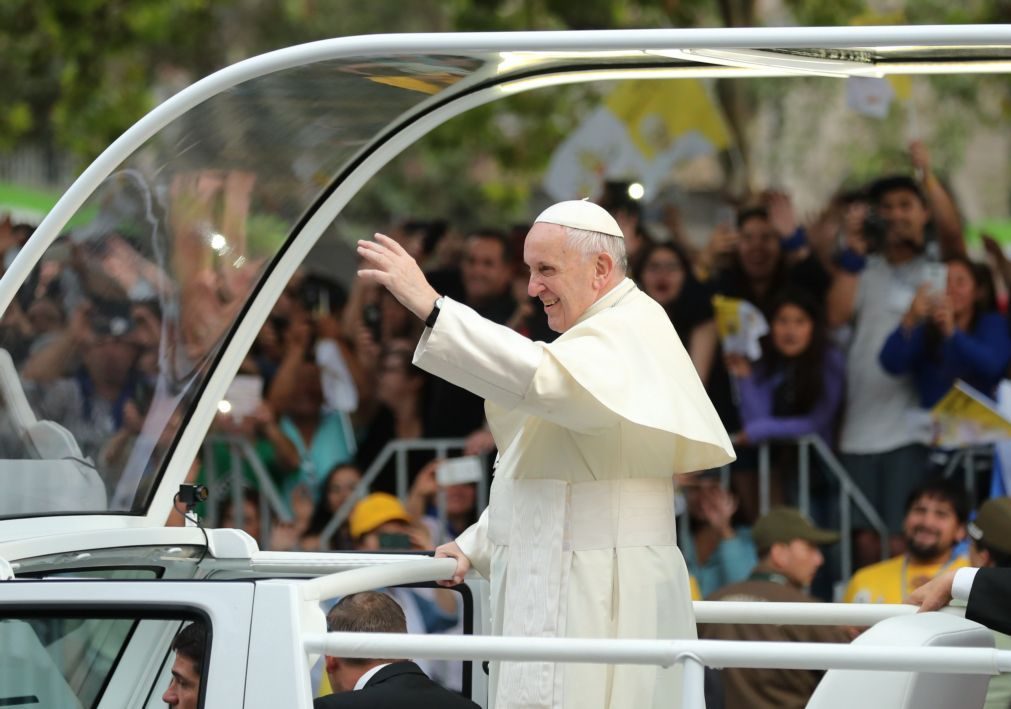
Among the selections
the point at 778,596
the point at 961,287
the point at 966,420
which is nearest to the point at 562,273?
the point at 778,596

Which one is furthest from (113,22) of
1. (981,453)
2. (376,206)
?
(376,206)

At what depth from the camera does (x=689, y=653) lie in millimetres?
2779

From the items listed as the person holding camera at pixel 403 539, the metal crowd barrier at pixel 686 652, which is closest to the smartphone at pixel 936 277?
the person holding camera at pixel 403 539

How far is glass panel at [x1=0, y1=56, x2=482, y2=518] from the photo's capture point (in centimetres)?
404

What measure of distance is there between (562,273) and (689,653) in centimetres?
124

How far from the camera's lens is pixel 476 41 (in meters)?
3.31

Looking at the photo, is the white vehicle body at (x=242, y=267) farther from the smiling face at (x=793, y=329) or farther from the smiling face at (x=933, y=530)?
the smiling face at (x=793, y=329)

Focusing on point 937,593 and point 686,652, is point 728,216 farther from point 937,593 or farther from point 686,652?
point 686,652

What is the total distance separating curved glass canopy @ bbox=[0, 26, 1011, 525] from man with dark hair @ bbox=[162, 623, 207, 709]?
3.76 ft

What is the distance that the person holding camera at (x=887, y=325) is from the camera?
23.6 ft

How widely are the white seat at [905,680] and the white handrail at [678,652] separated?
359 mm

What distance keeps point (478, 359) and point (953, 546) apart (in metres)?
3.80

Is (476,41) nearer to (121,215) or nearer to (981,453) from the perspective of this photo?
(121,215)

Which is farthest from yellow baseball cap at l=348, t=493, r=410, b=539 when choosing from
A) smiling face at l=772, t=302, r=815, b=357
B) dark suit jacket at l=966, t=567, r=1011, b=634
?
dark suit jacket at l=966, t=567, r=1011, b=634
